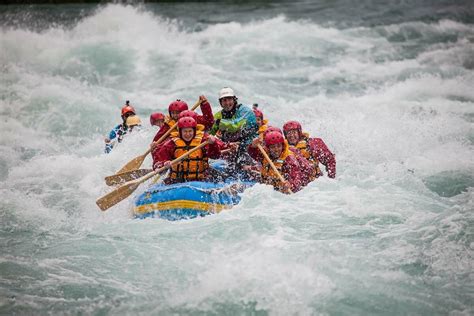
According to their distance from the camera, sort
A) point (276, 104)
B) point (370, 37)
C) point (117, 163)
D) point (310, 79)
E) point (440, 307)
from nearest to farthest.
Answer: point (440, 307)
point (117, 163)
point (276, 104)
point (310, 79)
point (370, 37)

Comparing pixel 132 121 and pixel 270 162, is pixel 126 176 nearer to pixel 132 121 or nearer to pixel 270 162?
pixel 270 162

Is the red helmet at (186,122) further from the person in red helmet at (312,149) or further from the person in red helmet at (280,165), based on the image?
the person in red helmet at (312,149)

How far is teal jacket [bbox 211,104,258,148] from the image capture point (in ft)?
28.4

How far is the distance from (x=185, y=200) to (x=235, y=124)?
1973mm

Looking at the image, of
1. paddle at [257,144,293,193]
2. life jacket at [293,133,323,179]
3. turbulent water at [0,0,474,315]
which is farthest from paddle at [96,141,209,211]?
life jacket at [293,133,323,179]

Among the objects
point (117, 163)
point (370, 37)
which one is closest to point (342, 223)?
point (117, 163)

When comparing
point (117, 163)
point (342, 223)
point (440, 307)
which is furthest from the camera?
point (117, 163)

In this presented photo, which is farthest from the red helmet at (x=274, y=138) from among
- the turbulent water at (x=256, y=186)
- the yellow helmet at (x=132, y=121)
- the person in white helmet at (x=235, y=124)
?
the yellow helmet at (x=132, y=121)

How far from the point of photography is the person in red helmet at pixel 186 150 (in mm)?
7672

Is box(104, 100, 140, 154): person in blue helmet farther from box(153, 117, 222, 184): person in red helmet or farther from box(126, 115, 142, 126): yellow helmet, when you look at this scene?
box(153, 117, 222, 184): person in red helmet

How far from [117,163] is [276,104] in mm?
6418

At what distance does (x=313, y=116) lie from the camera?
14.2 metres

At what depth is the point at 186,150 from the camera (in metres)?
7.71

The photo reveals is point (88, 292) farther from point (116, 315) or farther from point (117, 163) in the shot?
point (117, 163)
